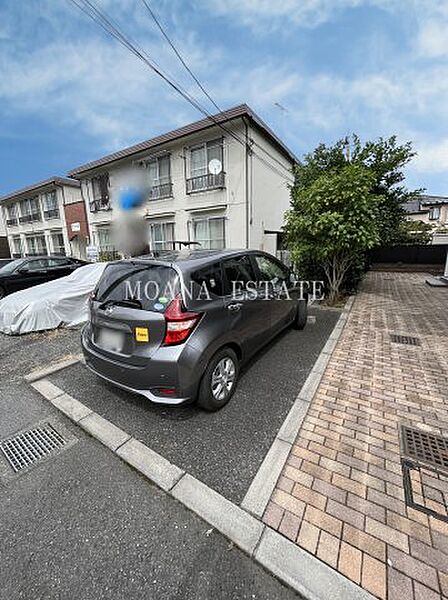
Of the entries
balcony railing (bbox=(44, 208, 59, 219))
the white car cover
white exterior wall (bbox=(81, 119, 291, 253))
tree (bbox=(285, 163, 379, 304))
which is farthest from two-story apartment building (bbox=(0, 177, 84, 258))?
tree (bbox=(285, 163, 379, 304))

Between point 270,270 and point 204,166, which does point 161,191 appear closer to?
point 204,166

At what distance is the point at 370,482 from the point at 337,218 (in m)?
5.06

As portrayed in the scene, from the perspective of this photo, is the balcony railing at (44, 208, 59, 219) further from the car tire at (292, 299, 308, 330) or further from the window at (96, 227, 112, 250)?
the car tire at (292, 299, 308, 330)

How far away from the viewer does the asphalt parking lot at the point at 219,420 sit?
6.73 ft

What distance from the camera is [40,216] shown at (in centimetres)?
1934

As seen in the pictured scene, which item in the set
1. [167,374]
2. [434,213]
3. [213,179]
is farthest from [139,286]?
[434,213]

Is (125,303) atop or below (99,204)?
below

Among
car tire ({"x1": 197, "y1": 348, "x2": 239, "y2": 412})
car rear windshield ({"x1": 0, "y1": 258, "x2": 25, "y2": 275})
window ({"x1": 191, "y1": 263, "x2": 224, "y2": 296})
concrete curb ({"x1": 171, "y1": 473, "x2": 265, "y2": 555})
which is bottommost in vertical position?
concrete curb ({"x1": 171, "y1": 473, "x2": 265, "y2": 555})

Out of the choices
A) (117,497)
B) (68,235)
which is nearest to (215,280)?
(117,497)

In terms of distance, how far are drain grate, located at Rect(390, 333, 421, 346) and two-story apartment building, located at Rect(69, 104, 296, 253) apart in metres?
7.04

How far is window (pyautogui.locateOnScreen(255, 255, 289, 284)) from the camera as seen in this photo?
12.2 ft

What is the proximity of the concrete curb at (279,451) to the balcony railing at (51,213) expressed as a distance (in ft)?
67.4

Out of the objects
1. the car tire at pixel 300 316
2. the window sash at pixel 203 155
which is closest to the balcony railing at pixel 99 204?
the window sash at pixel 203 155

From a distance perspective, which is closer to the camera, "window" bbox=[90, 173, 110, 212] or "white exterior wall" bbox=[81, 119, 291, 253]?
"white exterior wall" bbox=[81, 119, 291, 253]
